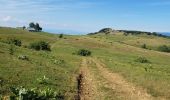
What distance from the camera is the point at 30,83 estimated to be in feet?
80.8

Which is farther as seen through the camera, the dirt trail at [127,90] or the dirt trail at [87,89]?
the dirt trail at [127,90]

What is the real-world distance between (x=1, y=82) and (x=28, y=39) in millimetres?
101805

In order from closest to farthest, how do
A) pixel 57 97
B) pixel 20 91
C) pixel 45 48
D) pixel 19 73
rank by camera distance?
pixel 20 91, pixel 57 97, pixel 19 73, pixel 45 48

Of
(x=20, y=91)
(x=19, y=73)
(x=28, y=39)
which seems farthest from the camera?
(x=28, y=39)

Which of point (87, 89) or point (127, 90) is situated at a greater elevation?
point (87, 89)

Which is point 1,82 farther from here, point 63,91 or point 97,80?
point 97,80

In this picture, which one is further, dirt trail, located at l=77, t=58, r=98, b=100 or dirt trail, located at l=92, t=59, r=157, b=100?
dirt trail, located at l=92, t=59, r=157, b=100

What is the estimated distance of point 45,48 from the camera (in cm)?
8150

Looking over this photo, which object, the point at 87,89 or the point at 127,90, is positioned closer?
the point at 87,89

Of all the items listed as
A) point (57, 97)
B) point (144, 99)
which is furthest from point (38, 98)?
point (144, 99)

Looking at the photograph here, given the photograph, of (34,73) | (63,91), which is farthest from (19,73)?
(63,91)

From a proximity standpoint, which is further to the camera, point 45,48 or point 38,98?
point 45,48

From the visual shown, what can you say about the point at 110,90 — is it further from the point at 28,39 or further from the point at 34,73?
the point at 28,39

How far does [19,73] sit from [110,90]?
6339 millimetres
